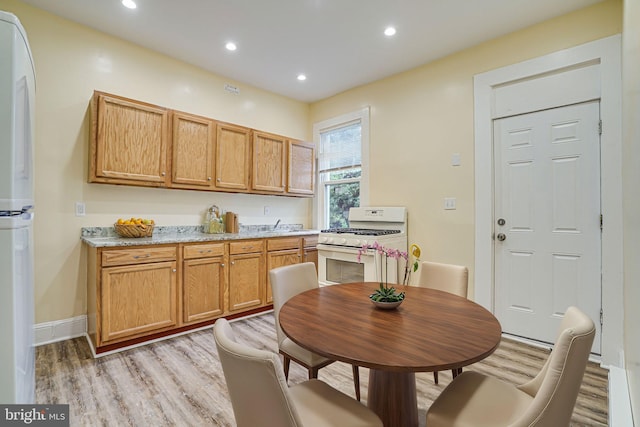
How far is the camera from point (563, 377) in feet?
2.77

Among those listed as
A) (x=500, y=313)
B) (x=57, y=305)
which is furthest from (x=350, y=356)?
(x=57, y=305)

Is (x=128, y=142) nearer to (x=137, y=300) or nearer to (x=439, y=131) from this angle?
(x=137, y=300)

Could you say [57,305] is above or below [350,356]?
below

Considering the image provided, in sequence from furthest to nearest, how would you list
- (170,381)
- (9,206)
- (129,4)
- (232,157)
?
(232,157) < (129,4) < (170,381) < (9,206)

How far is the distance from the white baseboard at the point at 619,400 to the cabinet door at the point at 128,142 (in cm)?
366

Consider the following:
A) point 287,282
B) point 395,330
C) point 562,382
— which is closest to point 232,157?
point 287,282

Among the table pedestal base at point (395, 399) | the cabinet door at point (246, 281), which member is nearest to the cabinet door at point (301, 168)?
the cabinet door at point (246, 281)

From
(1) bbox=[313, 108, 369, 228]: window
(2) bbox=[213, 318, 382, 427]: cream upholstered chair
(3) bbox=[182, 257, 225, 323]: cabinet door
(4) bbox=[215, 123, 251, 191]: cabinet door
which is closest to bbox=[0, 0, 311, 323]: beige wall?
(4) bbox=[215, 123, 251, 191]: cabinet door

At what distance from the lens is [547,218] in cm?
259

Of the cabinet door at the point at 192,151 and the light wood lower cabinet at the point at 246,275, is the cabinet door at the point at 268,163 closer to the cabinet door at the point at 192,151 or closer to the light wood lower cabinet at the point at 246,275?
the cabinet door at the point at 192,151

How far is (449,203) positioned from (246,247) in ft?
7.40

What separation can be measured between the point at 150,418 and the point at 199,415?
0.27 metres

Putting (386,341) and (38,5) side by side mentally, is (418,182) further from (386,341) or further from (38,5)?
(38,5)

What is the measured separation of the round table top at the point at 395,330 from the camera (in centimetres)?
94
